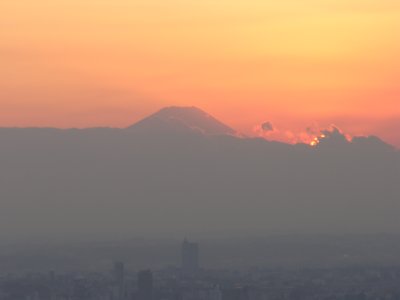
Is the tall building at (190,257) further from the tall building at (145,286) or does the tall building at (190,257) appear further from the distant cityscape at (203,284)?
the tall building at (145,286)

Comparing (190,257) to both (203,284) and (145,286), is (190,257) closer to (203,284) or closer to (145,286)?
(203,284)

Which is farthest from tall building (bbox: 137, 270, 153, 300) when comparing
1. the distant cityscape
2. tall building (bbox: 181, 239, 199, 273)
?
tall building (bbox: 181, 239, 199, 273)

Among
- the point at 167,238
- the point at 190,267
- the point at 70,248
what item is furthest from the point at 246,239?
the point at 190,267

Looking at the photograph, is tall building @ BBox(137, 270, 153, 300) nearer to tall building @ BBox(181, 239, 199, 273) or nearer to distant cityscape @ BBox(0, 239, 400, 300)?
distant cityscape @ BBox(0, 239, 400, 300)

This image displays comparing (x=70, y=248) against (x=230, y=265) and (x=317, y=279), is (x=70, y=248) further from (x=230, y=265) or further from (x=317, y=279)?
(x=317, y=279)

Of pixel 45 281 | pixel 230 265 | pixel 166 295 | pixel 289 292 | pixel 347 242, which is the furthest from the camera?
pixel 347 242

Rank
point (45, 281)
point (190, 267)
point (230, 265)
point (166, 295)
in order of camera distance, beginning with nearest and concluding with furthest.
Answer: point (166, 295) < point (45, 281) < point (190, 267) < point (230, 265)

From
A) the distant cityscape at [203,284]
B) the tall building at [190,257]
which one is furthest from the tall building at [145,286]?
the tall building at [190,257]
